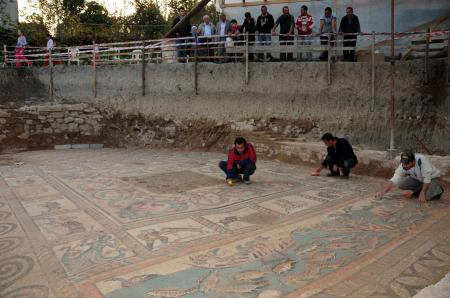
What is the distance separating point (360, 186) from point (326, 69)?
4297mm

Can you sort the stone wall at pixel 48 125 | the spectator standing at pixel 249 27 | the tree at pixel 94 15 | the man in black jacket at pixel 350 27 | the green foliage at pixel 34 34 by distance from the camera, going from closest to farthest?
the man in black jacket at pixel 350 27 < the spectator standing at pixel 249 27 < the stone wall at pixel 48 125 < the green foliage at pixel 34 34 < the tree at pixel 94 15

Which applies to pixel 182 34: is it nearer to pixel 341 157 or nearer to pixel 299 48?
pixel 299 48

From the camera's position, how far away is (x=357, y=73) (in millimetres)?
9898

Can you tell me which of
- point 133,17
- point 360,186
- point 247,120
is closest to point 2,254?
point 360,186

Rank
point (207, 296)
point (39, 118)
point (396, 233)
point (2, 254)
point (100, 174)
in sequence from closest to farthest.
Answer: point (207, 296), point (2, 254), point (396, 233), point (100, 174), point (39, 118)

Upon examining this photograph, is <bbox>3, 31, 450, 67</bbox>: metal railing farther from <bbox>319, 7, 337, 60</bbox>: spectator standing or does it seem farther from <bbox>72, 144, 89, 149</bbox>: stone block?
<bbox>72, 144, 89, 149</bbox>: stone block

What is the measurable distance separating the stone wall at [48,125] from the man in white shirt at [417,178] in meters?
10.0

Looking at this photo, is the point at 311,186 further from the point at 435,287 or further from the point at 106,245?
the point at 435,287

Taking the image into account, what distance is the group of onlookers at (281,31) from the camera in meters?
10.2

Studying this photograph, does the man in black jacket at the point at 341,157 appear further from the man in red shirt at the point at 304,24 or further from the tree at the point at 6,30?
the tree at the point at 6,30

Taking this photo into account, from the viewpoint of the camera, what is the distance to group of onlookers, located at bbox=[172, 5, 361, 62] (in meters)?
10.2

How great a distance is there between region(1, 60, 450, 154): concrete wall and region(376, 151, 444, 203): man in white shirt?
3.63 meters

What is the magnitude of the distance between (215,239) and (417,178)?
125 inches

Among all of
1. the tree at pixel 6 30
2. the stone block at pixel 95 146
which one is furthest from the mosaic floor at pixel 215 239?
the tree at pixel 6 30
